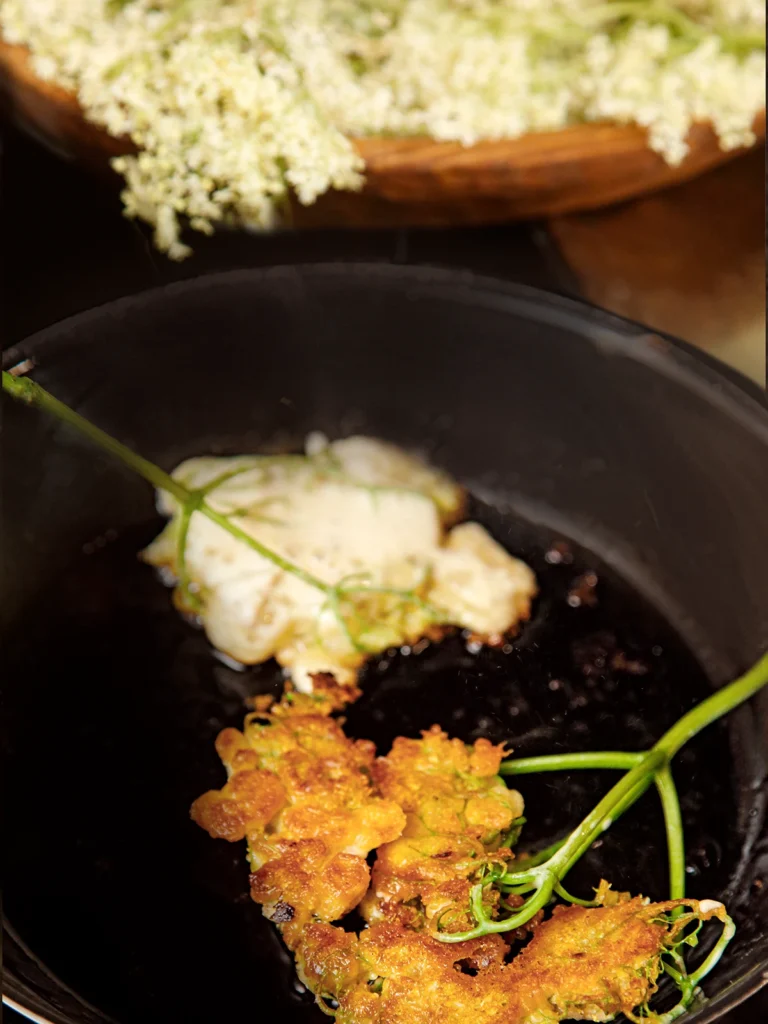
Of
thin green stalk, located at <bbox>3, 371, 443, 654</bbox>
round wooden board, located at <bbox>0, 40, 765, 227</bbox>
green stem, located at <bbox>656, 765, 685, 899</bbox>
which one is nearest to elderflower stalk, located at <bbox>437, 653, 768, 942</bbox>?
green stem, located at <bbox>656, 765, 685, 899</bbox>

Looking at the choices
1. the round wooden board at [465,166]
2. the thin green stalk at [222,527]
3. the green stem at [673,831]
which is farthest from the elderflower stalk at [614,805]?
the round wooden board at [465,166]

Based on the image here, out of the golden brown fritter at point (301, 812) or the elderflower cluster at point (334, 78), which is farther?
the elderflower cluster at point (334, 78)

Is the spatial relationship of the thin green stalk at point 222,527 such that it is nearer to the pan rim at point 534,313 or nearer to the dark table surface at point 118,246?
the pan rim at point 534,313

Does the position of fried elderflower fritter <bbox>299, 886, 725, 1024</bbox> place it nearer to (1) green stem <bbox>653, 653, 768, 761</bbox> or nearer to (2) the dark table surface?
(1) green stem <bbox>653, 653, 768, 761</bbox>

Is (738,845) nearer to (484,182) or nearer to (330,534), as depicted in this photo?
(330,534)

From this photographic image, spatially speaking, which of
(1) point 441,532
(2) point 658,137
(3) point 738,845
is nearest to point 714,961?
(3) point 738,845

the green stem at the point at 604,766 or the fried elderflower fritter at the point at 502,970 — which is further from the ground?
the green stem at the point at 604,766
